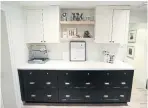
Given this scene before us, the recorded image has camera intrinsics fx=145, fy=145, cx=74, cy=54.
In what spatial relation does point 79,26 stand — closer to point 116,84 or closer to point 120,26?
point 120,26

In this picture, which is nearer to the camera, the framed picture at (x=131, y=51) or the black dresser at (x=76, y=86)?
the black dresser at (x=76, y=86)

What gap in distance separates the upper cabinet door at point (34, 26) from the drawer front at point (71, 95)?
1311 mm

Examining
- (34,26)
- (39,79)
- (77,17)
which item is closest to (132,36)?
(77,17)

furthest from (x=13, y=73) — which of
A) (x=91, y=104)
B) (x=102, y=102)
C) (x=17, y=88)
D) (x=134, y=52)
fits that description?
(x=134, y=52)

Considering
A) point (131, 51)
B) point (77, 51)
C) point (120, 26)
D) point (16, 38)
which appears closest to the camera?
point (16, 38)

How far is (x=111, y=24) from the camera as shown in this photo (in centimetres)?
324

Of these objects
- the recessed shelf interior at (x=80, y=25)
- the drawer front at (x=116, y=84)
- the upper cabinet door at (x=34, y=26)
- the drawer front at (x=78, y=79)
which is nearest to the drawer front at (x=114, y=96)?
the drawer front at (x=116, y=84)

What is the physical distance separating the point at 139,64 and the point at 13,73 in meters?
3.46

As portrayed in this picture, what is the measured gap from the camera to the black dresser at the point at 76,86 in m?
3.02

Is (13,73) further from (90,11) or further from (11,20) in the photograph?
(90,11)

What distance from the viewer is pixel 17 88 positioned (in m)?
2.95

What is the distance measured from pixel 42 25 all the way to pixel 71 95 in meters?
1.69

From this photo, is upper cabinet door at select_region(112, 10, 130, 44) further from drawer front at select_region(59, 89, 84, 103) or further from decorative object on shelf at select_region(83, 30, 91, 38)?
drawer front at select_region(59, 89, 84, 103)

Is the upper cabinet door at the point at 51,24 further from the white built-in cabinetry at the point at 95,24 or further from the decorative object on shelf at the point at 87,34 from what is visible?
the decorative object on shelf at the point at 87,34
